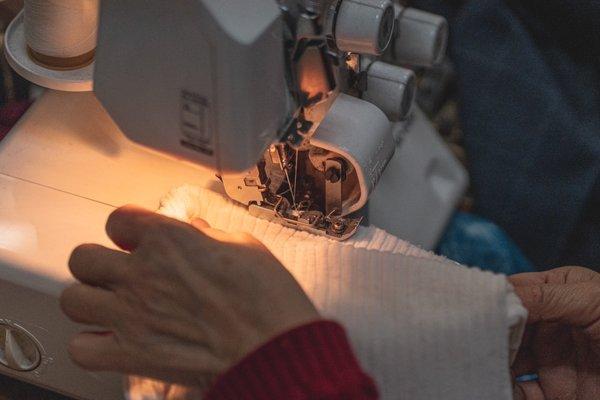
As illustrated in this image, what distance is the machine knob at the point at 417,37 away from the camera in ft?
3.43

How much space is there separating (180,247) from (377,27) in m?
0.28

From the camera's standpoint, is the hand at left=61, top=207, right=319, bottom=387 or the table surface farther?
the table surface

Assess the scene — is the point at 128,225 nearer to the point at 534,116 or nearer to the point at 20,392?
the point at 20,392

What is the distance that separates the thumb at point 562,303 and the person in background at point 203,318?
26 centimetres

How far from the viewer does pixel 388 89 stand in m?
0.92

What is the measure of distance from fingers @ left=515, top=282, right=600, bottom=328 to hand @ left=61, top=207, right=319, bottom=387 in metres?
0.27

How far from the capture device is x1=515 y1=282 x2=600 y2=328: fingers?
88cm

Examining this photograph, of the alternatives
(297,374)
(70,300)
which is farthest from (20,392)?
(297,374)

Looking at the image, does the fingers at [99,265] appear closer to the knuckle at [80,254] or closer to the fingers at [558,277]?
the knuckle at [80,254]

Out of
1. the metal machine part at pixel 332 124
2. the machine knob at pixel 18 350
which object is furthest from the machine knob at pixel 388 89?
the machine knob at pixel 18 350

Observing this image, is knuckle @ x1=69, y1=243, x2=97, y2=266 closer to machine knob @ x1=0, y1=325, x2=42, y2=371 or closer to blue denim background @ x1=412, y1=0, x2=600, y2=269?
machine knob @ x1=0, y1=325, x2=42, y2=371

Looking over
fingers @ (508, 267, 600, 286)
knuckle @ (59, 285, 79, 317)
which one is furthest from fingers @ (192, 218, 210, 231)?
fingers @ (508, 267, 600, 286)

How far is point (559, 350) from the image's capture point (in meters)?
0.98

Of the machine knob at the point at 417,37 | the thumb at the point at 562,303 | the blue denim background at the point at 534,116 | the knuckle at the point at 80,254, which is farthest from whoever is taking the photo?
the blue denim background at the point at 534,116
